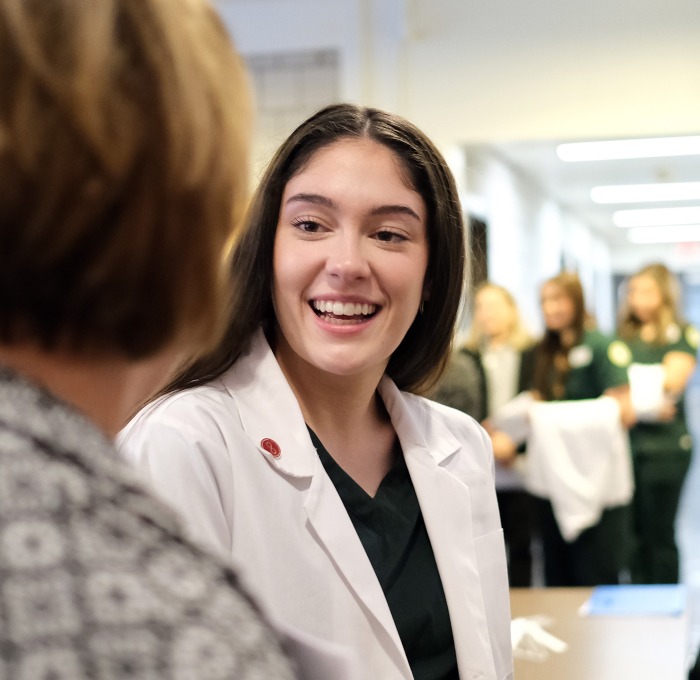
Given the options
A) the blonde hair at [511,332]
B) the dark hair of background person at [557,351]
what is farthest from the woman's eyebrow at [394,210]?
the blonde hair at [511,332]

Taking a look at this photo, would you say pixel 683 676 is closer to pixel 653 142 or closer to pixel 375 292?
pixel 375 292

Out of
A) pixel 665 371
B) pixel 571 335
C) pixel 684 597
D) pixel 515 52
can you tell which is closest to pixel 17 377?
pixel 684 597

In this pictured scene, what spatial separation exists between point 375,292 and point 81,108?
0.89 m

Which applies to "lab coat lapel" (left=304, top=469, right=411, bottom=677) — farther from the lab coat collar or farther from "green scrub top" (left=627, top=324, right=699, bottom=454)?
"green scrub top" (left=627, top=324, right=699, bottom=454)

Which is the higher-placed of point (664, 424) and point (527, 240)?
point (527, 240)

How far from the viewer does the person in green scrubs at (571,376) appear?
4.43m

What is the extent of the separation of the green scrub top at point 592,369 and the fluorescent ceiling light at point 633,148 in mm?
1297

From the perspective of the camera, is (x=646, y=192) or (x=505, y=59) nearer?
(x=505, y=59)

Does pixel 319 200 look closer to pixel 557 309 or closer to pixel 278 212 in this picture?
pixel 278 212

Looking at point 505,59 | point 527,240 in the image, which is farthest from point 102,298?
point 527,240

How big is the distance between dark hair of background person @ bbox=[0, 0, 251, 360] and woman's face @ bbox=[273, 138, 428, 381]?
0.77 m

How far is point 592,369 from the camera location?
14.7 ft

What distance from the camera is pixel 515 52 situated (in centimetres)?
529

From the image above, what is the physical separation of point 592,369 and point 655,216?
2154 millimetres
